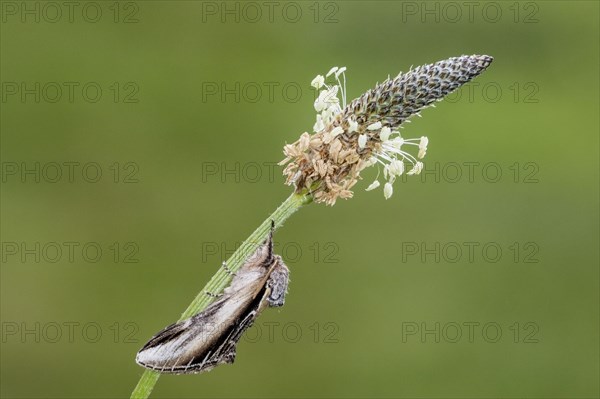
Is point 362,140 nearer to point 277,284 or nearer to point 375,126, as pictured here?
point 375,126

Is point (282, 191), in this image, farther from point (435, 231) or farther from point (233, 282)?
point (233, 282)

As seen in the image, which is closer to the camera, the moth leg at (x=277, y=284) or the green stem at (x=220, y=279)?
the green stem at (x=220, y=279)

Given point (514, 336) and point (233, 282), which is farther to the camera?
point (514, 336)

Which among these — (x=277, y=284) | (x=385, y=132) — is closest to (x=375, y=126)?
(x=385, y=132)

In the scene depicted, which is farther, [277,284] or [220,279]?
[277,284]

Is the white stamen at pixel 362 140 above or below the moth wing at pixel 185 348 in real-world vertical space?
above

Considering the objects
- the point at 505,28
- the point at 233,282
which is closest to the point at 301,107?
the point at 505,28

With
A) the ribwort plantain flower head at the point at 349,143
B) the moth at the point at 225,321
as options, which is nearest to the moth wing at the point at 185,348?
the moth at the point at 225,321

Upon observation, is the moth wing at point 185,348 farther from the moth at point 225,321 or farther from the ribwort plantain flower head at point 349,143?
the ribwort plantain flower head at point 349,143
